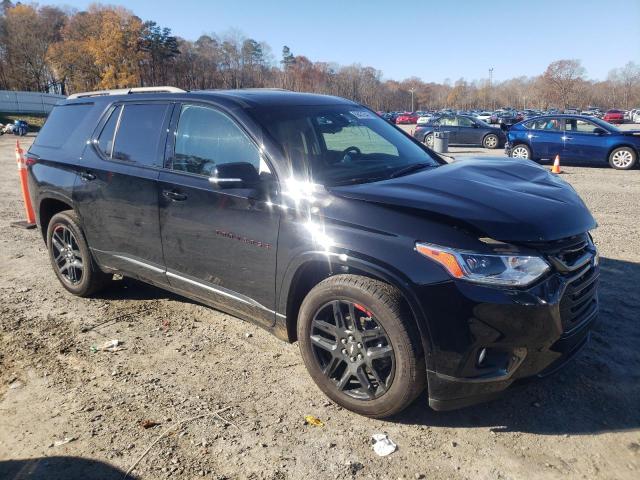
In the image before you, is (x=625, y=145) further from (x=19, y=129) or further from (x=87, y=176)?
(x=19, y=129)

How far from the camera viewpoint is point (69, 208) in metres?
5.17

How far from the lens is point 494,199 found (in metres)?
2.98

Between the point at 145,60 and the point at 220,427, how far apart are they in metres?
101

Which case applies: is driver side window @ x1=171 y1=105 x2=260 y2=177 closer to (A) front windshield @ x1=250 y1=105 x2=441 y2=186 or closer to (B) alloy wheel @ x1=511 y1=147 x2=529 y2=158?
(A) front windshield @ x1=250 y1=105 x2=441 y2=186

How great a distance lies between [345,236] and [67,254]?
3510 mm

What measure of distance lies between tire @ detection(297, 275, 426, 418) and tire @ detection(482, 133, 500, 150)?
21.2 metres

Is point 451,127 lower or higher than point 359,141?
lower

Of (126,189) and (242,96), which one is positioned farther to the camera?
(126,189)

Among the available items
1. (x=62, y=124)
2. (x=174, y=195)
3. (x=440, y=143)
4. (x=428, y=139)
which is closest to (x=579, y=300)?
(x=174, y=195)

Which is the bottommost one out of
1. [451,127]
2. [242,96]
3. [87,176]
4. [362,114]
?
[451,127]

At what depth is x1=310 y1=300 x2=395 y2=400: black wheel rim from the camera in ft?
9.66

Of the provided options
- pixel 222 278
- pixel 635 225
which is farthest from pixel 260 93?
pixel 635 225

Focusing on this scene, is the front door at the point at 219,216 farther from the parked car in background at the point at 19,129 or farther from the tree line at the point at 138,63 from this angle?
the tree line at the point at 138,63

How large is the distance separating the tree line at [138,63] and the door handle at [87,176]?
76717 millimetres
